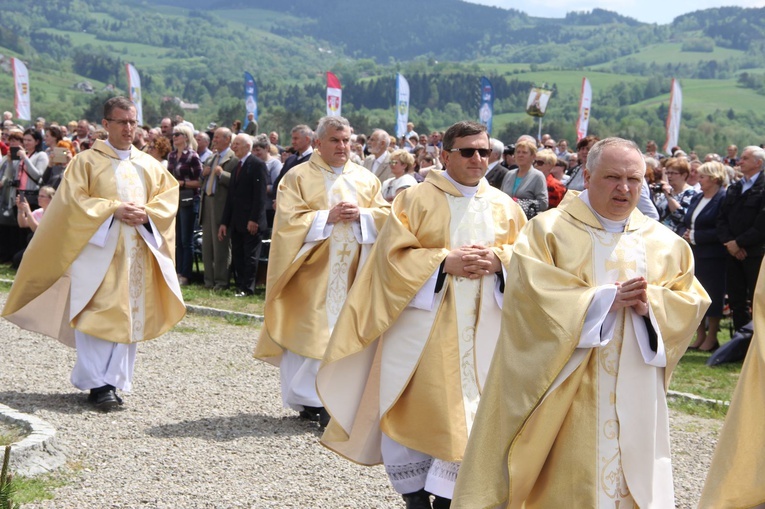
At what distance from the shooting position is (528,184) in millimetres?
10430

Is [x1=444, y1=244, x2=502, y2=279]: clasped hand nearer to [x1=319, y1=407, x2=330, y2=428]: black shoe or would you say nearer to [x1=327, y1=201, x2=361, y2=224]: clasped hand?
[x1=327, y1=201, x2=361, y2=224]: clasped hand

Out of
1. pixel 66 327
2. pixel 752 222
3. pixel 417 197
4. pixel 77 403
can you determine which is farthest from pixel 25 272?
pixel 752 222

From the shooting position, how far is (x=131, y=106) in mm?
8281

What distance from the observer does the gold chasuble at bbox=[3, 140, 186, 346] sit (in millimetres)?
8148

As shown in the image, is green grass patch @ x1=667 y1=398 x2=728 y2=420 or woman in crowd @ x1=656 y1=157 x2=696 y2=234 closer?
green grass patch @ x1=667 y1=398 x2=728 y2=420

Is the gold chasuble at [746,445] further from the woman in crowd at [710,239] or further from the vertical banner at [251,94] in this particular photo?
the vertical banner at [251,94]

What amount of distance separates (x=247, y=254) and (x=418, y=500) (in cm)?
849

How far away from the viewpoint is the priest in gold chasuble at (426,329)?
577 cm

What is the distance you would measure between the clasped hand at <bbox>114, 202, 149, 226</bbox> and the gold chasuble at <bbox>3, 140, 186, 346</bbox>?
0.17ft

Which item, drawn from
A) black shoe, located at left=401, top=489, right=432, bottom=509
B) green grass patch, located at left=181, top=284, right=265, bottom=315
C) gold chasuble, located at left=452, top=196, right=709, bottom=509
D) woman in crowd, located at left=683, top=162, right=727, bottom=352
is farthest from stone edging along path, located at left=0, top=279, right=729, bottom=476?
woman in crowd, located at left=683, top=162, right=727, bottom=352

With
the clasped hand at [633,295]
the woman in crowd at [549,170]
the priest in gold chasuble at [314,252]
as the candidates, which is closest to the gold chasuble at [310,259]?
the priest in gold chasuble at [314,252]

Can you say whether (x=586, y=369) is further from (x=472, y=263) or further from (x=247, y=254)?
(x=247, y=254)

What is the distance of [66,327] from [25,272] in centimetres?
53

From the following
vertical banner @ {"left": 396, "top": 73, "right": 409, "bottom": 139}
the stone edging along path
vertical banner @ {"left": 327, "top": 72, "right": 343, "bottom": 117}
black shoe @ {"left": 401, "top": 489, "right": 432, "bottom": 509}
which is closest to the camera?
black shoe @ {"left": 401, "top": 489, "right": 432, "bottom": 509}
